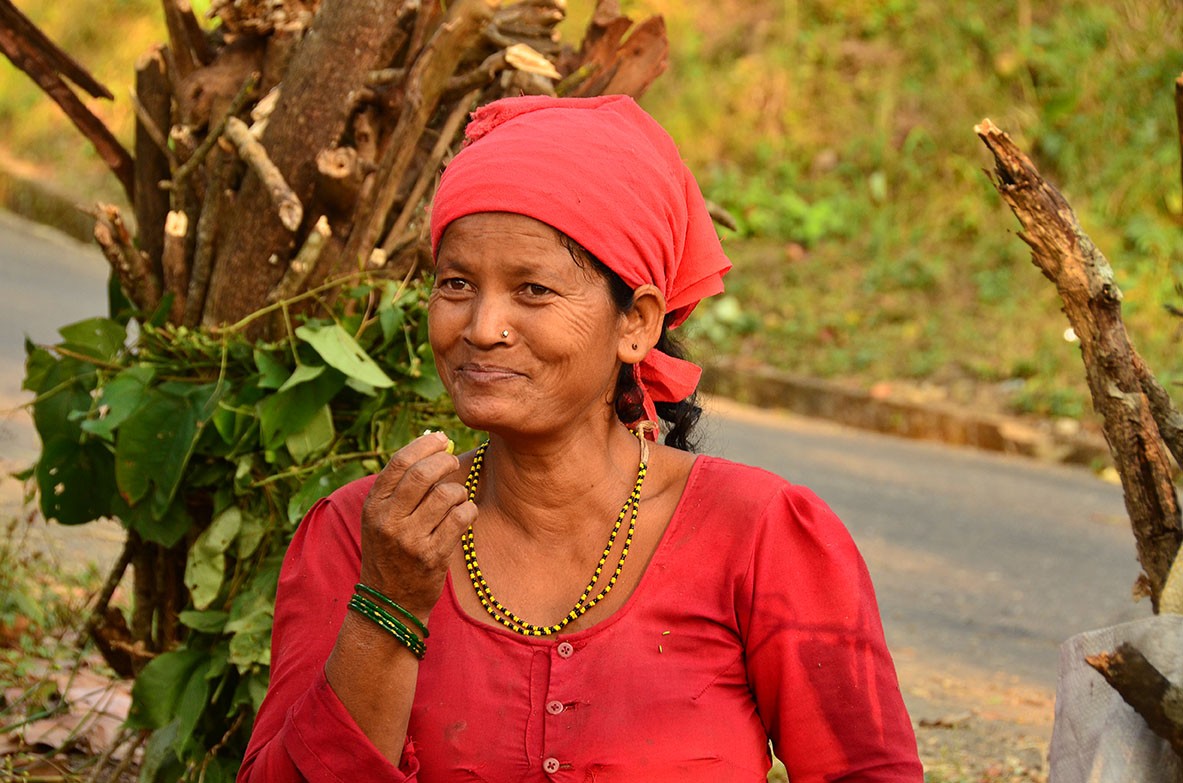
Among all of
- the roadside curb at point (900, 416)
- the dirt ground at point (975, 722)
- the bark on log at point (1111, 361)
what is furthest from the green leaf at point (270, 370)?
the roadside curb at point (900, 416)

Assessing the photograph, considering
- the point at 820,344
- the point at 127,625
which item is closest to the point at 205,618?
the point at 127,625

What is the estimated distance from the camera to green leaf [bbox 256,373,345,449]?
2715mm

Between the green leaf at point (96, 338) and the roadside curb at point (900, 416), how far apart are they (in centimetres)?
508

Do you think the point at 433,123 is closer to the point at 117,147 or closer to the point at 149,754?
the point at 117,147

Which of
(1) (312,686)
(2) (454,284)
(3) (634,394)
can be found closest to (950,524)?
(3) (634,394)

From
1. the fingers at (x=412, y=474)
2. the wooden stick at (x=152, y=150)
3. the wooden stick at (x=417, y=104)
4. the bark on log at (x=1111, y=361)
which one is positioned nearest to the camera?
the fingers at (x=412, y=474)

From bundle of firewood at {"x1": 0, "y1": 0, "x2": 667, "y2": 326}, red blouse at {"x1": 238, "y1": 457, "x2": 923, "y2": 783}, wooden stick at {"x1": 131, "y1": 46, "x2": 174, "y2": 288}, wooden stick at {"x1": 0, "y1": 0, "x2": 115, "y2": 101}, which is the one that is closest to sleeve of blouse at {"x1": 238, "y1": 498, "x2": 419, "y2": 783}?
red blouse at {"x1": 238, "y1": 457, "x2": 923, "y2": 783}

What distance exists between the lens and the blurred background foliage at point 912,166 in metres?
9.39

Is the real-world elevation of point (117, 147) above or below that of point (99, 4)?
below

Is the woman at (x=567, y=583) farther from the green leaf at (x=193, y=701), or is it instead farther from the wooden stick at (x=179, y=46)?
the wooden stick at (x=179, y=46)

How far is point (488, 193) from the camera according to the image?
1933 mm

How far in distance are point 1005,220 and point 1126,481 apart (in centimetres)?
841

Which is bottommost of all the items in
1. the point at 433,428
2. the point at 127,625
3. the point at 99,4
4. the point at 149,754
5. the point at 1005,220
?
the point at 149,754

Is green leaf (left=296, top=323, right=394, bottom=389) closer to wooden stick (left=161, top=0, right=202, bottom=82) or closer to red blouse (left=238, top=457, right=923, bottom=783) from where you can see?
red blouse (left=238, top=457, right=923, bottom=783)
